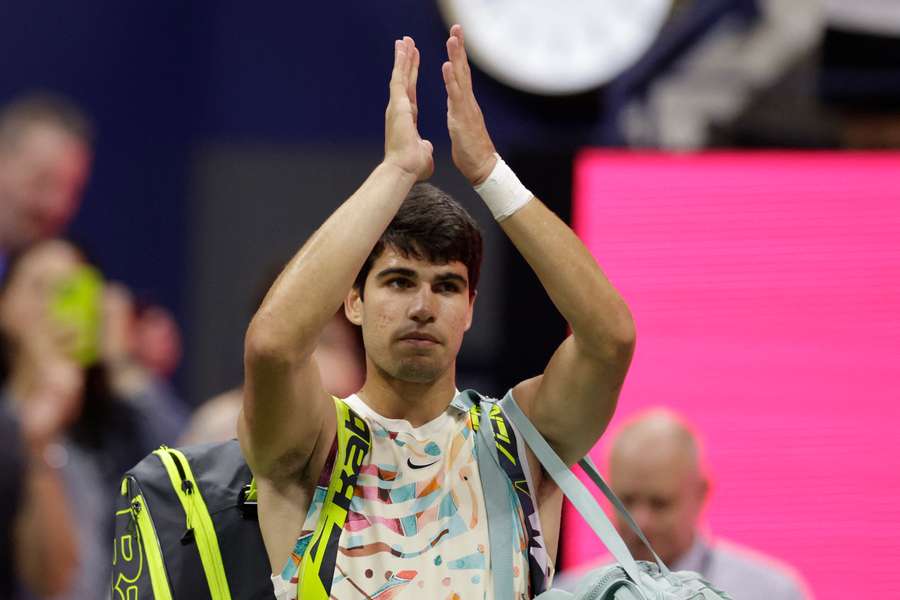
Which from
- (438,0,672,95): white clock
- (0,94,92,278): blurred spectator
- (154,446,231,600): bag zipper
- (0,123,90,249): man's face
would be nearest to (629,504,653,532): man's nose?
(154,446,231,600): bag zipper

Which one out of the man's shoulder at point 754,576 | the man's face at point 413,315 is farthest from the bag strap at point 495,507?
the man's shoulder at point 754,576

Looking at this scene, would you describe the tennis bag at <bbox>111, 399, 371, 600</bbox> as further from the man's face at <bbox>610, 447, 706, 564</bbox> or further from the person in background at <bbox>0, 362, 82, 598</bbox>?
the man's face at <bbox>610, 447, 706, 564</bbox>

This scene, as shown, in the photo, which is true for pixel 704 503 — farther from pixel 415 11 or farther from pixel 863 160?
pixel 415 11

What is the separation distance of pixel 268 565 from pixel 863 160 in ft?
9.24

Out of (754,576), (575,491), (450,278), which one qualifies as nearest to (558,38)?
(754,576)

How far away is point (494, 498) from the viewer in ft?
8.56

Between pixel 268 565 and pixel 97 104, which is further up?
pixel 97 104

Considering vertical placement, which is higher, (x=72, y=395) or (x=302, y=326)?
(x=302, y=326)

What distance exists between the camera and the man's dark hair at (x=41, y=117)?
6.12 m

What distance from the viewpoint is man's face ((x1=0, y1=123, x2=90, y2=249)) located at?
18.1 ft

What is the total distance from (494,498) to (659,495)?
1.56m

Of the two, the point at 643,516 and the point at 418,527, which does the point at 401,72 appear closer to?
the point at 418,527

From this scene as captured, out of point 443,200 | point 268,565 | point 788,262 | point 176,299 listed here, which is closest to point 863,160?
point 788,262

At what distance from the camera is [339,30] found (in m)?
7.13
